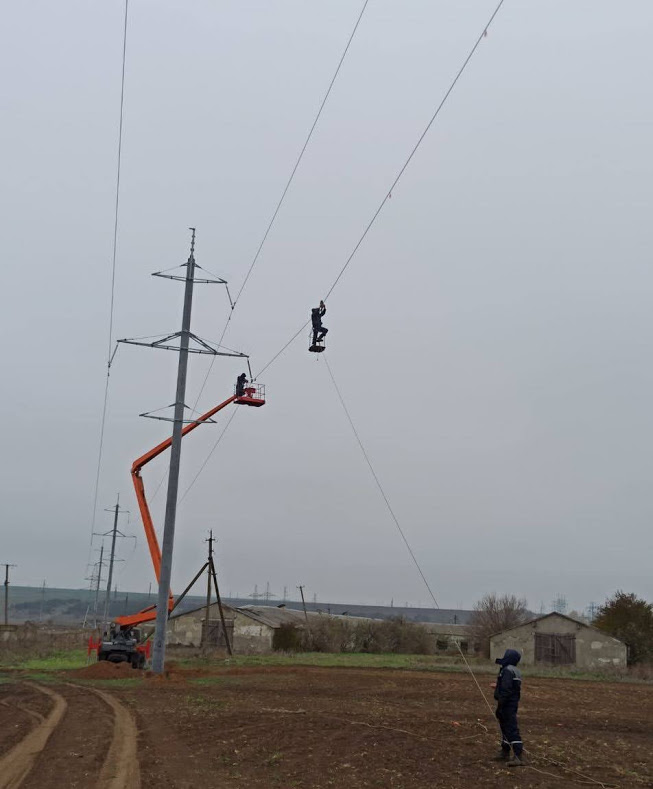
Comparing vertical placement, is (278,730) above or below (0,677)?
above

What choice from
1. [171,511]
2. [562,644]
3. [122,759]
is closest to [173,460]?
[171,511]

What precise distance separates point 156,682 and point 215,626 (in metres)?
33.2

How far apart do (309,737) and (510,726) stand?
150 inches

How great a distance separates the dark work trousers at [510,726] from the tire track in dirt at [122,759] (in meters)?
5.20

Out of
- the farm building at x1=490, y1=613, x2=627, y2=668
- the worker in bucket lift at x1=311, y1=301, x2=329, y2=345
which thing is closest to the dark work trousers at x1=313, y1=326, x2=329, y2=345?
the worker in bucket lift at x1=311, y1=301, x2=329, y2=345

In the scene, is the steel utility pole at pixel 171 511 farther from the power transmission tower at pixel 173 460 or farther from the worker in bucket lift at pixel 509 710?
the worker in bucket lift at pixel 509 710

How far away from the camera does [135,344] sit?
1131 inches

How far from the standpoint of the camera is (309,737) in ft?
45.2

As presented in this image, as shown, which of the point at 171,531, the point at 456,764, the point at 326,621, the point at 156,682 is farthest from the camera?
the point at 326,621

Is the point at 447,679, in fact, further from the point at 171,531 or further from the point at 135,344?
the point at 135,344

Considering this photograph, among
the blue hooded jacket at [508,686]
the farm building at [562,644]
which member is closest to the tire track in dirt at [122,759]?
the blue hooded jacket at [508,686]

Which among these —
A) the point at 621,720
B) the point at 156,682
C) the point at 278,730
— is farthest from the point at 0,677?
the point at 621,720

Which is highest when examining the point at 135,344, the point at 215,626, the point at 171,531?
the point at 135,344

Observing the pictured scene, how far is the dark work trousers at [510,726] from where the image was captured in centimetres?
1148
